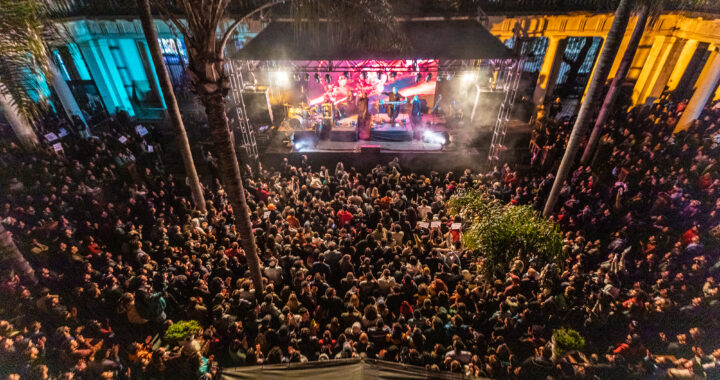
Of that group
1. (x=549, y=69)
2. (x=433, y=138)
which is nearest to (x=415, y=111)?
(x=433, y=138)

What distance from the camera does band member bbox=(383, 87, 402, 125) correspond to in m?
16.2

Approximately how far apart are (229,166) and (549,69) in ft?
54.6

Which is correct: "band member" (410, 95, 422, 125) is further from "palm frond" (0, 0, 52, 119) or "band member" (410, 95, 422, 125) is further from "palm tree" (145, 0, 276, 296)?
"palm frond" (0, 0, 52, 119)

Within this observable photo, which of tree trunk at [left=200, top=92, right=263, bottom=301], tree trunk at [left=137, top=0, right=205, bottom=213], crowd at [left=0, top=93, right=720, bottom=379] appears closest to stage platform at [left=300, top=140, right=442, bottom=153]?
crowd at [left=0, top=93, right=720, bottom=379]

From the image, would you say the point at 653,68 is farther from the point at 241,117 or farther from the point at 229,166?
the point at 229,166

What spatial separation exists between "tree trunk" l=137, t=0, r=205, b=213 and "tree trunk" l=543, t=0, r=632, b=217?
31.7ft

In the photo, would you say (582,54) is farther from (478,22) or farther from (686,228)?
(686,228)

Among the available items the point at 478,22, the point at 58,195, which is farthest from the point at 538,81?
the point at 58,195

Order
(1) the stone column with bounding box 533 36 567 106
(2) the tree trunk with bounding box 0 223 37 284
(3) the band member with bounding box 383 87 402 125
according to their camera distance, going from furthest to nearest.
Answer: (3) the band member with bounding box 383 87 402 125, (1) the stone column with bounding box 533 36 567 106, (2) the tree trunk with bounding box 0 223 37 284

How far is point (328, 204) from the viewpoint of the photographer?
9.38 meters

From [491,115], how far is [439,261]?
978 cm

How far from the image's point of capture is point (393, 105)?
A: 1642 centimetres

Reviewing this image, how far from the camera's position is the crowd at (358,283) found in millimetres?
5629

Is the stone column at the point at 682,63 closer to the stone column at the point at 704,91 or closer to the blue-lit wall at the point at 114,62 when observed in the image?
the stone column at the point at 704,91
